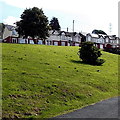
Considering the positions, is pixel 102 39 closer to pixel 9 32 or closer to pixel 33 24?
pixel 9 32

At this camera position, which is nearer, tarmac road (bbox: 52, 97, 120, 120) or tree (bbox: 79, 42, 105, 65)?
tarmac road (bbox: 52, 97, 120, 120)

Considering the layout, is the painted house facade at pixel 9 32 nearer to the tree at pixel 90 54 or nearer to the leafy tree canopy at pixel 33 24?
the leafy tree canopy at pixel 33 24

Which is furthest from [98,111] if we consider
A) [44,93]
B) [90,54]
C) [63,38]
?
[63,38]

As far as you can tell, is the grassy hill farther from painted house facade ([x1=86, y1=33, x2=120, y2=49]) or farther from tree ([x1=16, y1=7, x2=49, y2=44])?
painted house facade ([x1=86, y1=33, x2=120, y2=49])

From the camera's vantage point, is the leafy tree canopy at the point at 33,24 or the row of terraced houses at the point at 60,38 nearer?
the leafy tree canopy at the point at 33,24

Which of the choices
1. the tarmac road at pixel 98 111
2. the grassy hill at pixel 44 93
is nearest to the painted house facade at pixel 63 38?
the grassy hill at pixel 44 93

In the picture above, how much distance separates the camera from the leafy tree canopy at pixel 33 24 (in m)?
53.8

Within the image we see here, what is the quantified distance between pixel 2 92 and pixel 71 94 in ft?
12.4

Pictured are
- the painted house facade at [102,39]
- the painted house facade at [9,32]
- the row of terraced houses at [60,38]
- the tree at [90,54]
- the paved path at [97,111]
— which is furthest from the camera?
the painted house facade at [102,39]

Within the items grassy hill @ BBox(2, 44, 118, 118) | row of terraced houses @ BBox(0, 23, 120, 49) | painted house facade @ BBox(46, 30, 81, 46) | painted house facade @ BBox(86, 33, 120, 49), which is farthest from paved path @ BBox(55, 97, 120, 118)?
painted house facade @ BBox(86, 33, 120, 49)

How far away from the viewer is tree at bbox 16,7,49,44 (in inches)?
2120

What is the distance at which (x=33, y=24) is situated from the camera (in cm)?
5325

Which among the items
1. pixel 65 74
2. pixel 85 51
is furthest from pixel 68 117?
pixel 85 51

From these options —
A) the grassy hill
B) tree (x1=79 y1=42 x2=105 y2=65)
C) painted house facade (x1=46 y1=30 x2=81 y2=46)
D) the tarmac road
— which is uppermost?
painted house facade (x1=46 y1=30 x2=81 y2=46)
